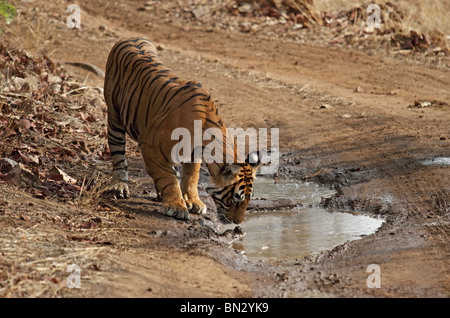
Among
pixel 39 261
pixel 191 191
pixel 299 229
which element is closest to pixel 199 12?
pixel 191 191

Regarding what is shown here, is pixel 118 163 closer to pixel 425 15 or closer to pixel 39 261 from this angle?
pixel 39 261

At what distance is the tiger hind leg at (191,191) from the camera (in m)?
6.39

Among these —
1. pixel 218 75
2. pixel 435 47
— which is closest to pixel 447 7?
pixel 435 47

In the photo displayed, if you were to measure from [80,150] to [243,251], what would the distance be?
296 cm

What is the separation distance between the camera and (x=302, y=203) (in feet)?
23.4

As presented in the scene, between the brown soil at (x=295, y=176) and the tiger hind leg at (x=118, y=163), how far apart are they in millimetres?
182

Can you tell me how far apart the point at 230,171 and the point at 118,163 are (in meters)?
1.85

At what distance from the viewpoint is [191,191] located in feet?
21.3

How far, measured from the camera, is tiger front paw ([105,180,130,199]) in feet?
22.1

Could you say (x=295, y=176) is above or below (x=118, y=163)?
below

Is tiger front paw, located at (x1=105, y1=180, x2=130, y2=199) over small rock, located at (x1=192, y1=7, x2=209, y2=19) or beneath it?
beneath

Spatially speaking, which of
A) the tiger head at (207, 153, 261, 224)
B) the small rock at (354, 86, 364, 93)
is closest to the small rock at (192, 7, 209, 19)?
the small rock at (354, 86, 364, 93)

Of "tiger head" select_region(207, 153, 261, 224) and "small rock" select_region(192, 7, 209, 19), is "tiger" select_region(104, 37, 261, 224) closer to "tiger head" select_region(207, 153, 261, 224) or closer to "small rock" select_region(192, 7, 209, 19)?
"tiger head" select_region(207, 153, 261, 224)
